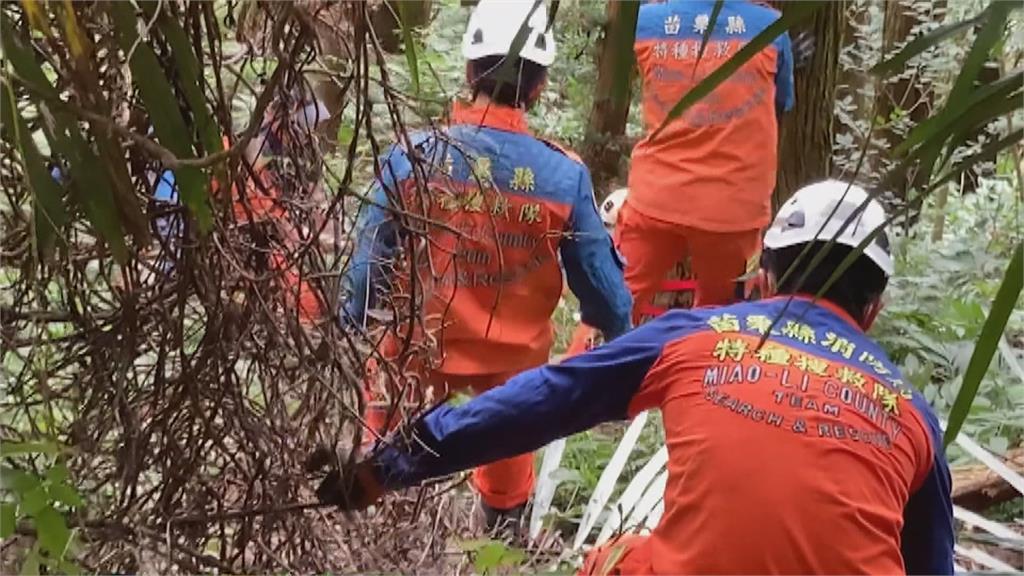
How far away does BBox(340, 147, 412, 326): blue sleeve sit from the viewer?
1824 millimetres

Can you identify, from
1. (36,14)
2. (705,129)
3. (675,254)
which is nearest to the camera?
(36,14)

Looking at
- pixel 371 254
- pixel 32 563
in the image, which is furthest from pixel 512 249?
pixel 32 563

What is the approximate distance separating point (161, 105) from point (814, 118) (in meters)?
3.99

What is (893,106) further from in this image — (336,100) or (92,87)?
(92,87)

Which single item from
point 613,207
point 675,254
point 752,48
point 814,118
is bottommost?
point 675,254

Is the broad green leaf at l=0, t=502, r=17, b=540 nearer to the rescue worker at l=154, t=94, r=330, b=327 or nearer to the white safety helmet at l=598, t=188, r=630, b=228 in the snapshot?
the rescue worker at l=154, t=94, r=330, b=327

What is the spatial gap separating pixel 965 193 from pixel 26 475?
6302mm

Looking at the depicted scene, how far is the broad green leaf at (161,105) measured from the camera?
117cm

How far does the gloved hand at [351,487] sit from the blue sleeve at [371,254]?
8.3 inches

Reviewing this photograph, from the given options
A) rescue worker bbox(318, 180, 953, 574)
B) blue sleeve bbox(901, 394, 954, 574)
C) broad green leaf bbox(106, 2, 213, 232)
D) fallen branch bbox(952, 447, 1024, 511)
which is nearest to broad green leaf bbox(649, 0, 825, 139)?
broad green leaf bbox(106, 2, 213, 232)

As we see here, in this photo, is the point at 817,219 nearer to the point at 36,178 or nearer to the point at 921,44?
the point at 921,44

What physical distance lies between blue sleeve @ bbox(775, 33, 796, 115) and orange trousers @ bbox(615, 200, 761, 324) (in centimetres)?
46

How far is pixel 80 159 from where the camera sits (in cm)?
119

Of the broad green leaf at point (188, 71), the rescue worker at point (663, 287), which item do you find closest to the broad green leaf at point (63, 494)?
the broad green leaf at point (188, 71)
